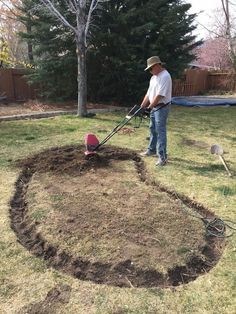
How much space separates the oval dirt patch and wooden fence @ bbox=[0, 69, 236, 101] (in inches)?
376

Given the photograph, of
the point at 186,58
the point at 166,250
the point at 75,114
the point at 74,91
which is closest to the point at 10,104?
the point at 74,91

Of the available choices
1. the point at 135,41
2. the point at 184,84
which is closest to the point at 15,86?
the point at 135,41

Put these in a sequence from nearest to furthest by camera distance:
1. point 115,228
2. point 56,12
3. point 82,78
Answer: point 115,228 → point 56,12 → point 82,78

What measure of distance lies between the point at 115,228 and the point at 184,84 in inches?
668

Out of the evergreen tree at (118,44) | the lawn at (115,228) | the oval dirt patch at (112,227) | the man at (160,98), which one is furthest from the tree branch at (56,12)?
the oval dirt patch at (112,227)

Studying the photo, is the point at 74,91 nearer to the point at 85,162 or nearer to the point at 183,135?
the point at 183,135

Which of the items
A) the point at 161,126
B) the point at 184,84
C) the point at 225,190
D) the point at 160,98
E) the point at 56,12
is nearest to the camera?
the point at 225,190

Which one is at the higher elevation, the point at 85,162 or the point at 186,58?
the point at 186,58

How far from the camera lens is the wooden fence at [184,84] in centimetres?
1369

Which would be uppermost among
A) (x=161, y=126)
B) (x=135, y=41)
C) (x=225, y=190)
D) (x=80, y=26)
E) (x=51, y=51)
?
(x=80, y=26)

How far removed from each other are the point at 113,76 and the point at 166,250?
9924 millimetres

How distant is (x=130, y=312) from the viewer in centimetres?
238

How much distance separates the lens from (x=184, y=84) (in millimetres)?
19250

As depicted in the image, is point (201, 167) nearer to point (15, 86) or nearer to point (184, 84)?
point (15, 86)
